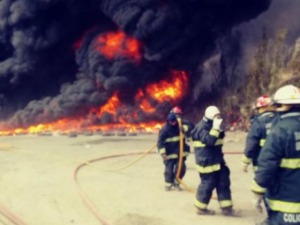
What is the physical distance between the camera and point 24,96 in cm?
2727

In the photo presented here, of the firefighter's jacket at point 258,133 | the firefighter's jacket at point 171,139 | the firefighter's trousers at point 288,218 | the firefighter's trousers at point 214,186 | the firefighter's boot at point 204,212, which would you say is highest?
the firefighter's jacket at point 258,133

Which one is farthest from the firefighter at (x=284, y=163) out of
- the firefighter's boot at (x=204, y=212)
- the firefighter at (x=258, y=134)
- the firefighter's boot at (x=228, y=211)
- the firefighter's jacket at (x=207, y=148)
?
the firefighter's boot at (x=204, y=212)

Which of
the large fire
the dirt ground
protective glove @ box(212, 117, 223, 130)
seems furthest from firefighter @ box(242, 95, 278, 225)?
the large fire

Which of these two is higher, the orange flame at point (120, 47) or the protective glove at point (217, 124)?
the orange flame at point (120, 47)

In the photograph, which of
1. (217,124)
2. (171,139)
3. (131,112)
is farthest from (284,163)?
(131,112)

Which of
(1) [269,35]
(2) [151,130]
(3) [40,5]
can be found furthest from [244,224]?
(3) [40,5]

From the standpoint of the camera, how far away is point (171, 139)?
9.71 meters

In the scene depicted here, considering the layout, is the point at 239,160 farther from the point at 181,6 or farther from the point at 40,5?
the point at 40,5

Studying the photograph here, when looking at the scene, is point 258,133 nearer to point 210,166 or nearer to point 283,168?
point 210,166

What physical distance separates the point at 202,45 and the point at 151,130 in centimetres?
485

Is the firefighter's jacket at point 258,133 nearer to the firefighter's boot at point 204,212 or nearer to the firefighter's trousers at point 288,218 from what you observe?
the firefighter's boot at point 204,212

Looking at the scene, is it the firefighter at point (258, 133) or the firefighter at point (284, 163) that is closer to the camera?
the firefighter at point (284, 163)

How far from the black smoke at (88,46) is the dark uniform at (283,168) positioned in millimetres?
16131

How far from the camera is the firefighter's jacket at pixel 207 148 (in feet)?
26.0
